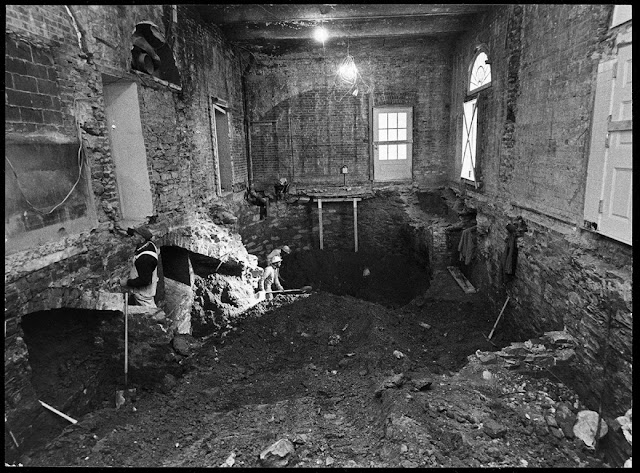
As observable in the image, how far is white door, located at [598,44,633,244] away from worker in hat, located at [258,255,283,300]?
6.36 m

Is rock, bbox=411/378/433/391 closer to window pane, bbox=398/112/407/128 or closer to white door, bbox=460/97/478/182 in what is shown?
white door, bbox=460/97/478/182

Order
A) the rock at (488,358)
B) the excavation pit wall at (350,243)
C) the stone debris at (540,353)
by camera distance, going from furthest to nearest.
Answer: the excavation pit wall at (350,243) → the rock at (488,358) → the stone debris at (540,353)

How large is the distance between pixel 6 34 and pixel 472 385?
21.8 feet

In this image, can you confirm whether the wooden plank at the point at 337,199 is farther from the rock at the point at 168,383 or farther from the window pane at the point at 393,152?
the rock at the point at 168,383

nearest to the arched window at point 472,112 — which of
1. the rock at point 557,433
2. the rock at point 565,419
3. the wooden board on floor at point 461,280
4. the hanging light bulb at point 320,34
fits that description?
the wooden board on floor at point 461,280

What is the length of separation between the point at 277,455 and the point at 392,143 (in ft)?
33.9

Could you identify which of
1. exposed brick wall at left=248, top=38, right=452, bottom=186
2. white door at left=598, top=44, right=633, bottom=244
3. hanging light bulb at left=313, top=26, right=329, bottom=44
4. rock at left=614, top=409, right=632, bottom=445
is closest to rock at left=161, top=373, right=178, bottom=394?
rock at left=614, top=409, right=632, bottom=445

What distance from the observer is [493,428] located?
13.1 ft

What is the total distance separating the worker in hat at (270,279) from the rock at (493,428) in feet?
17.9

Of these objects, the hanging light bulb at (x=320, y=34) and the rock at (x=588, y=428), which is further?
the hanging light bulb at (x=320, y=34)

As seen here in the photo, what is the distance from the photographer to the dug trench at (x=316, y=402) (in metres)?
3.83

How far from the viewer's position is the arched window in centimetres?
921

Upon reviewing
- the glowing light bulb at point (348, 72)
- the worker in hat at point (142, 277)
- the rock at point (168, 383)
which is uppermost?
the glowing light bulb at point (348, 72)

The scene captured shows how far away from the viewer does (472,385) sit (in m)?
4.81
